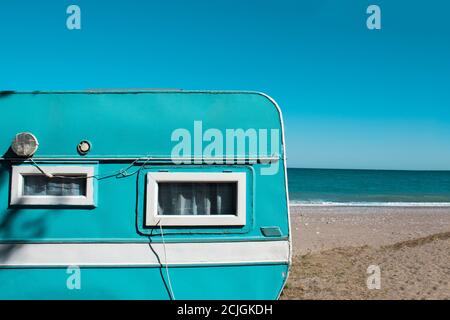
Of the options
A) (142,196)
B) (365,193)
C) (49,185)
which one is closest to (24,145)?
(49,185)

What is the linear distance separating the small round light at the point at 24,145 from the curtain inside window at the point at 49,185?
0.25m

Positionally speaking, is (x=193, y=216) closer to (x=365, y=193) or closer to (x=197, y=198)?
(x=197, y=198)

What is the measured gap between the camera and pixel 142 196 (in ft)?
12.1

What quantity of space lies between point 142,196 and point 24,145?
123 cm

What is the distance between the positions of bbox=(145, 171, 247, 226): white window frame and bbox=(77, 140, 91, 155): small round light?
2.16 ft

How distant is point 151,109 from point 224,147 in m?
0.84

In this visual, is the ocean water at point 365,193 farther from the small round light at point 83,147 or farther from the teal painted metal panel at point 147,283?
the small round light at point 83,147

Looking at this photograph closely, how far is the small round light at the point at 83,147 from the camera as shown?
3.67m

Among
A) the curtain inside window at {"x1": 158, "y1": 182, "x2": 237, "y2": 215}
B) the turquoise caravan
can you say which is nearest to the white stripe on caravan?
the turquoise caravan

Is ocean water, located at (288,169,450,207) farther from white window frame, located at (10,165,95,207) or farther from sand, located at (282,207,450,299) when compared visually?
white window frame, located at (10,165,95,207)

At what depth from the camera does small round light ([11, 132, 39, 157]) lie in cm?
358

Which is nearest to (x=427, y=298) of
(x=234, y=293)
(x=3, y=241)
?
(x=234, y=293)

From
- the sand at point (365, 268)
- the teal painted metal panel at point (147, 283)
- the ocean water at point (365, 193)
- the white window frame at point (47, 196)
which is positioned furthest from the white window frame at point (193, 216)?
the ocean water at point (365, 193)

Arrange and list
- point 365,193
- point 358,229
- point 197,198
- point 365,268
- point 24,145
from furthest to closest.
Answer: point 365,193
point 358,229
point 365,268
point 197,198
point 24,145
